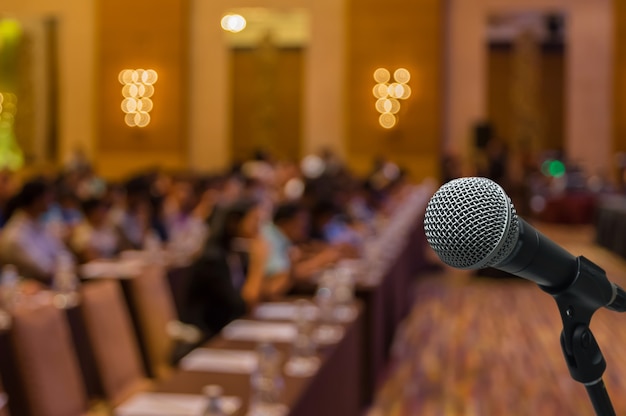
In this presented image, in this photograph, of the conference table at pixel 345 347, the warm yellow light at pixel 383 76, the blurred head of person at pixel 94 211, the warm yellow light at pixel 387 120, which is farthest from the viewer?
the warm yellow light at pixel 383 76

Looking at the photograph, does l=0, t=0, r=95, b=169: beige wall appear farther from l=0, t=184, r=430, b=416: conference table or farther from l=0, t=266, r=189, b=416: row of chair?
l=0, t=266, r=189, b=416: row of chair

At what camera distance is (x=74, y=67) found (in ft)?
64.0

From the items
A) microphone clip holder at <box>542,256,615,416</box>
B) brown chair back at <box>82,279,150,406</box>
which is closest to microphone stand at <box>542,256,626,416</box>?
microphone clip holder at <box>542,256,615,416</box>

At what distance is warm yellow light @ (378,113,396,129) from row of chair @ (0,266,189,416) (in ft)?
45.5

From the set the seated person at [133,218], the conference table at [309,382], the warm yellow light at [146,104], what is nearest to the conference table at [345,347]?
the conference table at [309,382]

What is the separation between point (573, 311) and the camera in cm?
86

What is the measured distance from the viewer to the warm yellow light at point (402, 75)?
18.8 meters

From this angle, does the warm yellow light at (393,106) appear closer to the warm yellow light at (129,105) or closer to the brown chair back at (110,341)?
the warm yellow light at (129,105)

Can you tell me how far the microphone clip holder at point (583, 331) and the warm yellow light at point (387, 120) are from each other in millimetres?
18010

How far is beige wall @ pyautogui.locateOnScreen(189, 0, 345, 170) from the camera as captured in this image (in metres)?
19.3

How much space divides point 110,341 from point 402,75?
15302 millimetres

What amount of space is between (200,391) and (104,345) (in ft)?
3.78

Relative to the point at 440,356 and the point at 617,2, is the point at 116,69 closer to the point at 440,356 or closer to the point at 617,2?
the point at 617,2

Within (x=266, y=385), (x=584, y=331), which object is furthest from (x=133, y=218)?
(x=584, y=331)
